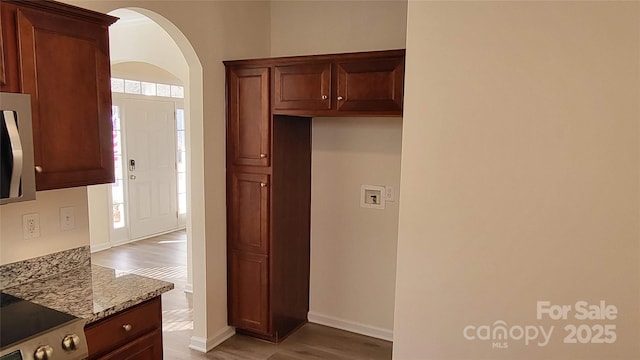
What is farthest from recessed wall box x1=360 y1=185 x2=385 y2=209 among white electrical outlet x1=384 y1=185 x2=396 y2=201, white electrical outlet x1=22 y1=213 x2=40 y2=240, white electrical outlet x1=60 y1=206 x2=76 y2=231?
white electrical outlet x1=22 y1=213 x2=40 y2=240

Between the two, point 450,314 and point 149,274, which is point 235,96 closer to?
point 450,314

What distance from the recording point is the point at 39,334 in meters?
1.58

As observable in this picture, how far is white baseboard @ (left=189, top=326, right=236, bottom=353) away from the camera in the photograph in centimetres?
328

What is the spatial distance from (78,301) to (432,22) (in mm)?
2016

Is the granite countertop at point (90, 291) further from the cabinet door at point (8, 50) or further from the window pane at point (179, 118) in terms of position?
the window pane at point (179, 118)

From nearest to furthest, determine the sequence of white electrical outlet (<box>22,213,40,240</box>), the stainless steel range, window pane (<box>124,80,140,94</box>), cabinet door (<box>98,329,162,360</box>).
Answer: the stainless steel range → cabinet door (<box>98,329,162,360</box>) → white electrical outlet (<box>22,213,40,240</box>) → window pane (<box>124,80,140,94</box>)

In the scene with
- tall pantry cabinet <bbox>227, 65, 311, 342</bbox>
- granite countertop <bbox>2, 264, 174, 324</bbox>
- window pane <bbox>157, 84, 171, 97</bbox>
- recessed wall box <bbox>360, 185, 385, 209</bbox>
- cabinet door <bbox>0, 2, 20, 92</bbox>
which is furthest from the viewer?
window pane <bbox>157, 84, 171, 97</bbox>

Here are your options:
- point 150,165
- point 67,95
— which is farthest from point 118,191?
point 67,95

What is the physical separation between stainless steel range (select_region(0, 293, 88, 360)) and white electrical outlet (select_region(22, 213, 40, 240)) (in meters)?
0.41

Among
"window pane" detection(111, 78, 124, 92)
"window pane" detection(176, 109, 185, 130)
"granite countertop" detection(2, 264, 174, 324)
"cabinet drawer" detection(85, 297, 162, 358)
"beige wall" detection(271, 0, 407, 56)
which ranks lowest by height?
"cabinet drawer" detection(85, 297, 162, 358)

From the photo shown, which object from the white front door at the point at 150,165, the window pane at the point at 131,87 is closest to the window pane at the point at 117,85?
the window pane at the point at 131,87

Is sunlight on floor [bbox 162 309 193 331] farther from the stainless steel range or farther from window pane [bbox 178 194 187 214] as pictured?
window pane [bbox 178 194 187 214]

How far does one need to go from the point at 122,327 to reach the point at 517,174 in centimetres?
188

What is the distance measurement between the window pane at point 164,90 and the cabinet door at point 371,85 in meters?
4.38
